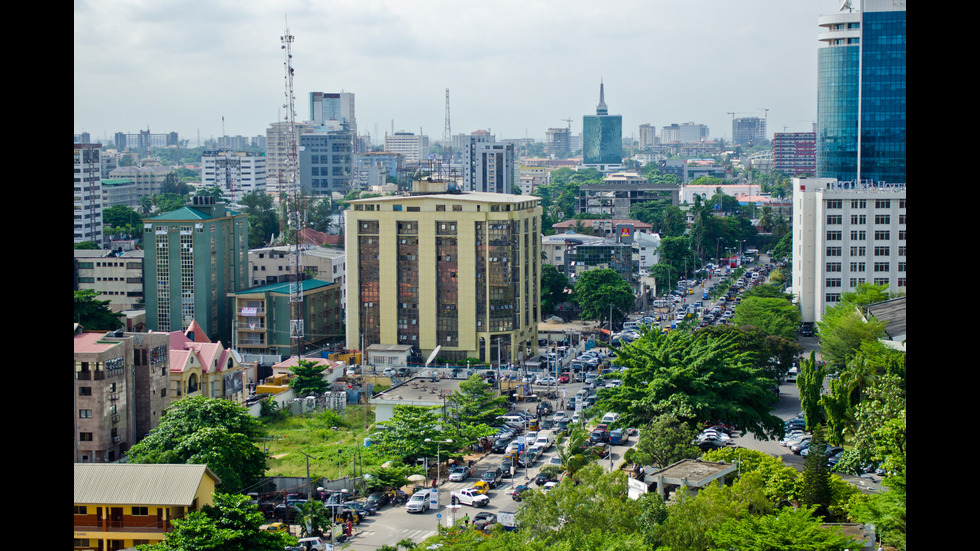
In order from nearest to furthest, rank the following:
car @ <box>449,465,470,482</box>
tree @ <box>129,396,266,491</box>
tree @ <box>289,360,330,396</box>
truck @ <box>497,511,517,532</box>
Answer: truck @ <box>497,511,517,532</box>
tree @ <box>129,396,266,491</box>
car @ <box>449,465,470,482</box>
tree @ <box>289,360,330,396</box>

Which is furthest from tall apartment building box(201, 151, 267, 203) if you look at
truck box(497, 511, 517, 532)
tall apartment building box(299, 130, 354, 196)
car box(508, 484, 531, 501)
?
truck box(497, 511, 517, 532)

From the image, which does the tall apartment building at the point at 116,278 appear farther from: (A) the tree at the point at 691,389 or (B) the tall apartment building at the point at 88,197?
(A) the tree at the point at 691,389

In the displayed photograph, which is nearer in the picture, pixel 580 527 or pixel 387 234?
pixel 580 527

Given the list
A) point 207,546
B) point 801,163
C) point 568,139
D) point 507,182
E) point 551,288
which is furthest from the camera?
point 568,139

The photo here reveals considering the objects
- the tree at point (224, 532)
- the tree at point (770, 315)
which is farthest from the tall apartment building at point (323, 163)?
the tree at point (224, 532)

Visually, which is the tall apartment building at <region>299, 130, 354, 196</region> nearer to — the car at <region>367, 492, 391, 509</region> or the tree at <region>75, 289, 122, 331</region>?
the tree at <region>75, 289, 122, 331</region>
